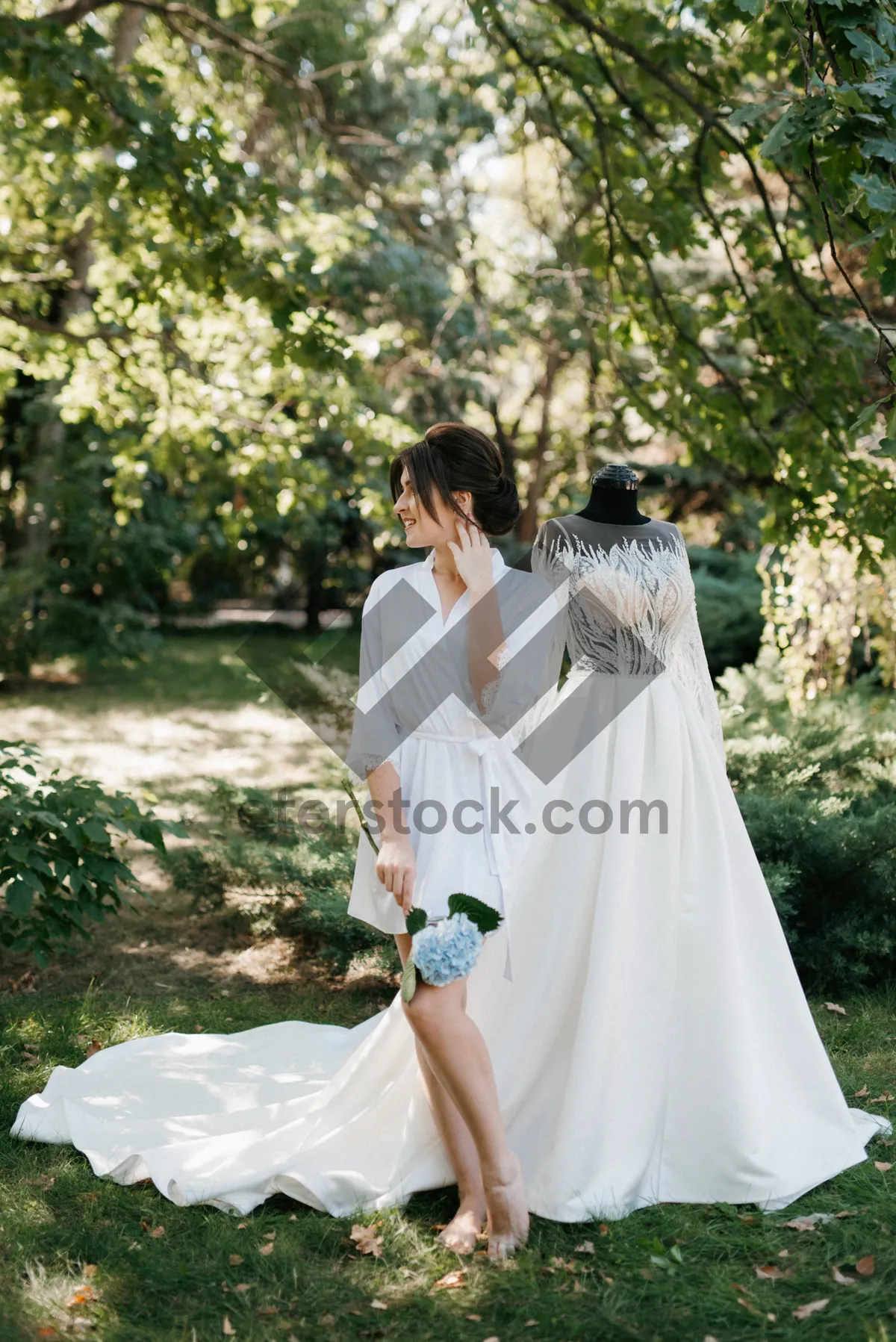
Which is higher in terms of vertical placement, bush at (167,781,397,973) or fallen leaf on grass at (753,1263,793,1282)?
bush at (167,781,397,973)

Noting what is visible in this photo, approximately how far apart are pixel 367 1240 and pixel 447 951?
77 cm

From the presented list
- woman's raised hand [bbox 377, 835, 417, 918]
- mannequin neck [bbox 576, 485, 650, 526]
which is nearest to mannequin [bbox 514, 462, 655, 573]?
mannequin neck [bbox 576, 485, 650, 526]

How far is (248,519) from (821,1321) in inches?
335

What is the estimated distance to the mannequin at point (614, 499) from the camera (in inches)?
125

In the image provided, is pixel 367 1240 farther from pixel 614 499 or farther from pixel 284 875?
pixel 284 875

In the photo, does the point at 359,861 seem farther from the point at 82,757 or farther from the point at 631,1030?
the point at 82,757

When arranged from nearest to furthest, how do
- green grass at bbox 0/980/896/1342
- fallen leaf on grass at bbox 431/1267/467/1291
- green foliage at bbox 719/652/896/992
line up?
green grass at bbox 0/980/896/1342, fallen leaf on grass at bbox 431/1267/467/1291, green foliage at bbox 719/652/896/992

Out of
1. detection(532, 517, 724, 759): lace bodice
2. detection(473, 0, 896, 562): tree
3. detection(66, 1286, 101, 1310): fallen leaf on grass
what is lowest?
detection(66, 1286, 101, 1310): fallen leaf on grass

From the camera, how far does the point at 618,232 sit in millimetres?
5590

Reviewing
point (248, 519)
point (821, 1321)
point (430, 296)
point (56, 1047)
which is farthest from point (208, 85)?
point (821, 1321)

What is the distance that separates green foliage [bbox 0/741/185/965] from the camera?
4.24m

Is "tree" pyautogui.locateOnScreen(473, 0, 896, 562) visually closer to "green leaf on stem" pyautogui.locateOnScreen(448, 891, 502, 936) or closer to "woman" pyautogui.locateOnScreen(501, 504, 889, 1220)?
"woman" pyautogui.locateOnScreen(501, 504, 889, 1220)

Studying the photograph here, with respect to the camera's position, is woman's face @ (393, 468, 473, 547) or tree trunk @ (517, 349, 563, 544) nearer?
woman's face @ (393, 468, 473, 547)

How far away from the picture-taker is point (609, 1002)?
292 centimetres
